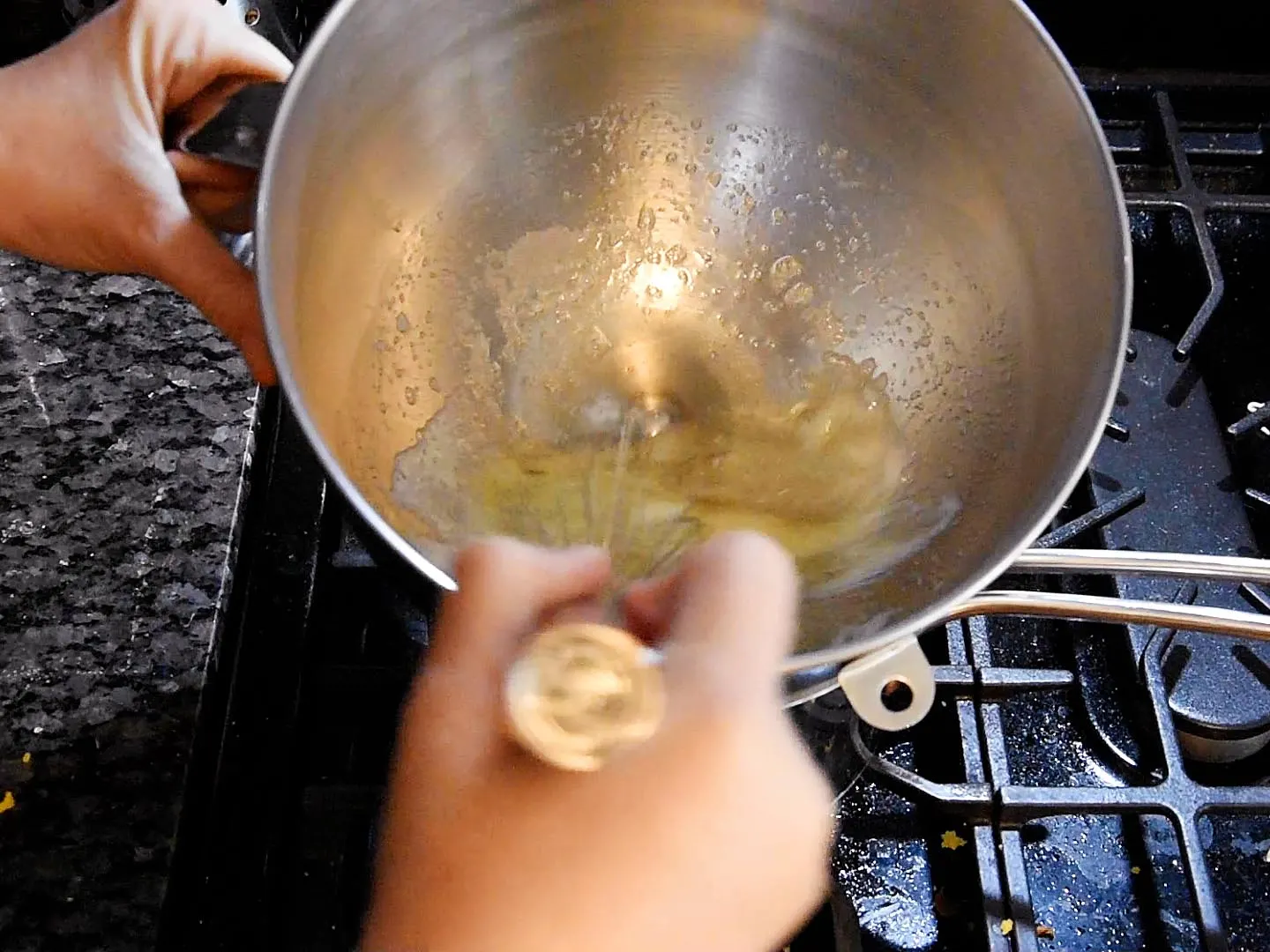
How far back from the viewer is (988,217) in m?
0.49

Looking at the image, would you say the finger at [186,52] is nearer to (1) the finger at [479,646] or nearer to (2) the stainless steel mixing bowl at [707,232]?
(2) the stainless steel mixing bowl at [707,232]

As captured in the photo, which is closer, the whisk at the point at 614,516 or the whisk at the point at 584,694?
the whisk at the point at 584,694

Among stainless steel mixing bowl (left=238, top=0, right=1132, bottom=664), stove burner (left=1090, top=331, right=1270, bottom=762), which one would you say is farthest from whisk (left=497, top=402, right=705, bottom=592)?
stove burner (left=1090, top=331, right=1270, bottom=762)

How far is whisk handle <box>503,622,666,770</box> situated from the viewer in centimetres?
34

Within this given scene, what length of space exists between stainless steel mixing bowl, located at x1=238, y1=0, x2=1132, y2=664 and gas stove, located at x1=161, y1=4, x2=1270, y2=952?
0.29 ft

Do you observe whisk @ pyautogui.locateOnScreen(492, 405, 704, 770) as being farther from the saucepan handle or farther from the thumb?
the saucepan handle

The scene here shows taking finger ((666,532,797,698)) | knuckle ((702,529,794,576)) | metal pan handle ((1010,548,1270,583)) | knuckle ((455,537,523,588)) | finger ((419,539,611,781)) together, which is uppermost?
metal pan handle ((1010,548,1270,583))

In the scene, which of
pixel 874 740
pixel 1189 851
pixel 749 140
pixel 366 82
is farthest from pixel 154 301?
pixel 1189 851

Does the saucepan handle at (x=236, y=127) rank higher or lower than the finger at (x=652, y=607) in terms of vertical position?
higher

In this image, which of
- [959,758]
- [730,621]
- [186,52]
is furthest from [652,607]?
[186,52]

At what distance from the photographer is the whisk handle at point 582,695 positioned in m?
0.34

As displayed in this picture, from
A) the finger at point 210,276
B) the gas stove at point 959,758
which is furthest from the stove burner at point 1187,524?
the finger at point 210,276

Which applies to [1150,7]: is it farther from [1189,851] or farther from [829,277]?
[1189,851]

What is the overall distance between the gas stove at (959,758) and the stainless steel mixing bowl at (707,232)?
0.29 ft
